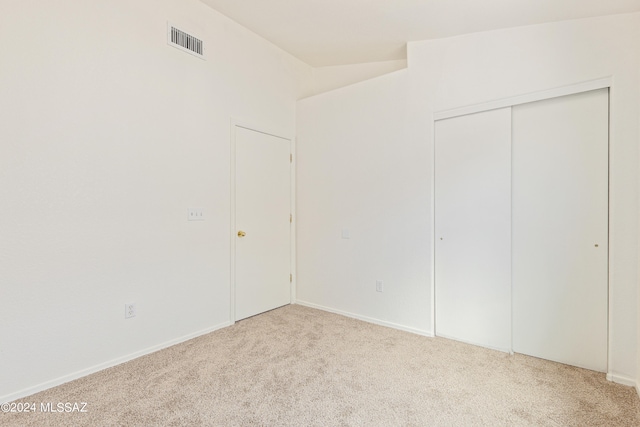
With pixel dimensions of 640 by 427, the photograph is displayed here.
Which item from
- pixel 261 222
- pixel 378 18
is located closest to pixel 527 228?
pixel 378 18

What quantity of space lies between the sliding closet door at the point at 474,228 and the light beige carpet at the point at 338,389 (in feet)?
0.83

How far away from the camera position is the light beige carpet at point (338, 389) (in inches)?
63.7

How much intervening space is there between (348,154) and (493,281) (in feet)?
5.98

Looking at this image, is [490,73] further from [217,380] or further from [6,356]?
[6,356]

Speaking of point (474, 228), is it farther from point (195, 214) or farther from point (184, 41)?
point (184, 41)

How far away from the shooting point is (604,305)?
2035 mm

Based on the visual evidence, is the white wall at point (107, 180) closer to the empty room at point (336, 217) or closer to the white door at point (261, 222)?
the empty room at point (336, 217)

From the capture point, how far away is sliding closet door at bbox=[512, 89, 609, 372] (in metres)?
2.05

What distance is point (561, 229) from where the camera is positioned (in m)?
2.18

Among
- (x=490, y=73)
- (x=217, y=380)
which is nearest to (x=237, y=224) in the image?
(x=217, y=380)

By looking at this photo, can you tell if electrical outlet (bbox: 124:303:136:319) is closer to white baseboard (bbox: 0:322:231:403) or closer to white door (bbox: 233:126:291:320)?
white baseboard (bbox: 0:322:231:403)

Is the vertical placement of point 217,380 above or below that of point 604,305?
below

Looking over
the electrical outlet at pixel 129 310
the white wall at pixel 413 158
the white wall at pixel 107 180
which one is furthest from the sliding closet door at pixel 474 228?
the electrical outlet at pixel 129 310

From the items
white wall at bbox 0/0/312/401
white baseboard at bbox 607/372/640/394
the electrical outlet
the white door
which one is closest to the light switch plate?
white wall at bbox 0/0/312/401
